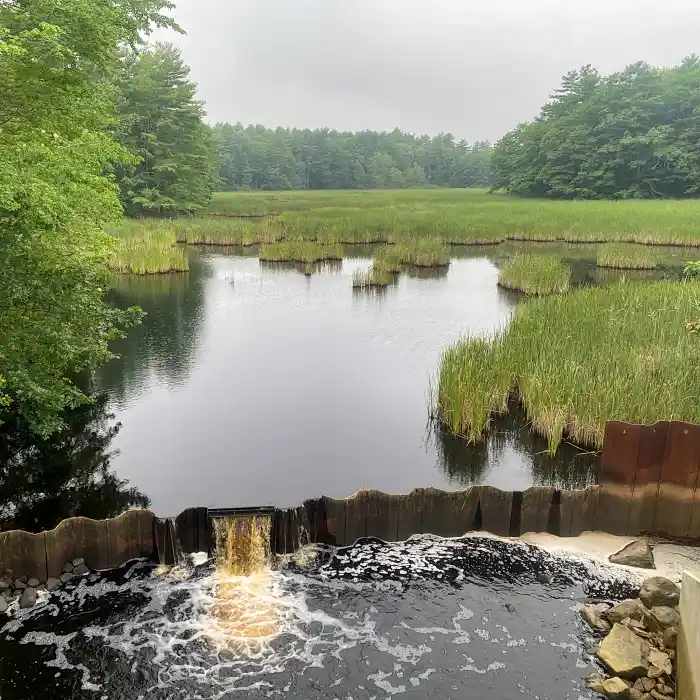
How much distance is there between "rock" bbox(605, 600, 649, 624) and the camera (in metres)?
6.23

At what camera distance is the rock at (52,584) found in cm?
680

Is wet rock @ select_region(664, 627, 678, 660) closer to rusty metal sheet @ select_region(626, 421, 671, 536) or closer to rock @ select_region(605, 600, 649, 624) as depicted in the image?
rock @ select_region(605, 600, 649, 624)

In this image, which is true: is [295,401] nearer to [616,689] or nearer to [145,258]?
[616,689]

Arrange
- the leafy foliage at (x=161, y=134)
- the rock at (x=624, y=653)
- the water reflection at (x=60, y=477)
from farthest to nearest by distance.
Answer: the leafy foliage at (x=161, y=134)
the water reflection at (x=60, y=477)
the rock at (x=624, y=653)

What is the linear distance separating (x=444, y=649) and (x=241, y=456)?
5.08 m

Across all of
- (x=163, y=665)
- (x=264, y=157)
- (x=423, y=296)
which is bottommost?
(x=163, y=665)

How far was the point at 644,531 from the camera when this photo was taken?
8.10 meters

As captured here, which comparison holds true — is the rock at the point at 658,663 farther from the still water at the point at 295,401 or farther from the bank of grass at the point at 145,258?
the bank of grass at the point at 145,258

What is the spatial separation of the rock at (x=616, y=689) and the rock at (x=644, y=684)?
9 cm

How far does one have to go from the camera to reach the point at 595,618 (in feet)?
21.0

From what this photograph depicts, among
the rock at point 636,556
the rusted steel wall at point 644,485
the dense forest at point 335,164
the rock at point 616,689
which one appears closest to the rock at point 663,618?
the rock at point 616,689

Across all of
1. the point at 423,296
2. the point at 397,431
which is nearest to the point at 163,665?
the point at 397,431

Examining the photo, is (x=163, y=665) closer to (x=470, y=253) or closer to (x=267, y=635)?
(x=267, y=635)

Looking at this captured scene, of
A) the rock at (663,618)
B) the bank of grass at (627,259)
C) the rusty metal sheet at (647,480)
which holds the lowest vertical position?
the rock at (663,618)
